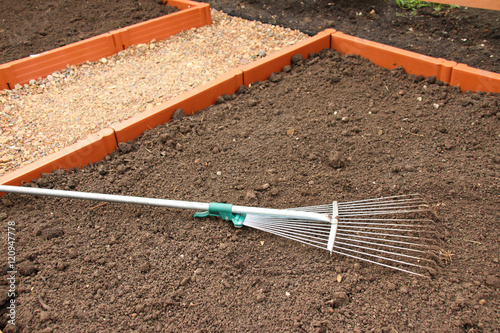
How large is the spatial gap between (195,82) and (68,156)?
4.69 feet

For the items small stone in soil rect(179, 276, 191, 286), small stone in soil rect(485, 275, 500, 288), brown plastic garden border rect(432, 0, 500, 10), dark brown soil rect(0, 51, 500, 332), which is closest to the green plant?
brown plastic garden border rect(432, 0, 500, 10)

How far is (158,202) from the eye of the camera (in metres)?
2.32

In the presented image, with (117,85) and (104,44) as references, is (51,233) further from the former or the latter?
(104,44)

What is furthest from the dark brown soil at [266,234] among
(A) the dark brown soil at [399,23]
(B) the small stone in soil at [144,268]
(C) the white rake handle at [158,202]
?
(A) the dark brown soil at [399,23]

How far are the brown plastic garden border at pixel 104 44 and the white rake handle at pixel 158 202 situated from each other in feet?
5.99

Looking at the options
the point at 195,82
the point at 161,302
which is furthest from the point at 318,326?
the point at 195,82

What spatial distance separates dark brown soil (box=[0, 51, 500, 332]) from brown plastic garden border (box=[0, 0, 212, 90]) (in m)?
1.67

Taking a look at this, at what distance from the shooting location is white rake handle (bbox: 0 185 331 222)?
2.21 metres

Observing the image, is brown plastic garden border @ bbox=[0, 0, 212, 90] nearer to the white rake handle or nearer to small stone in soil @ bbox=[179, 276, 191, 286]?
Result: the white rake handle

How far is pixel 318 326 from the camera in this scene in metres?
1.81

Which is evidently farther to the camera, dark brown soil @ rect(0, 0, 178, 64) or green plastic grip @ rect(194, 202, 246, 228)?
dark brown soil @ rect(0, 0, 178, 64)

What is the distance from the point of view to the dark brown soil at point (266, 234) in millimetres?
1879

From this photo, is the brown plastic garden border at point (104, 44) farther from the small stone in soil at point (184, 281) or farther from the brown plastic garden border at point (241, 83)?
the small stone in soil at point (184, 281)

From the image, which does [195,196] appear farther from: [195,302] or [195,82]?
[195,82]
